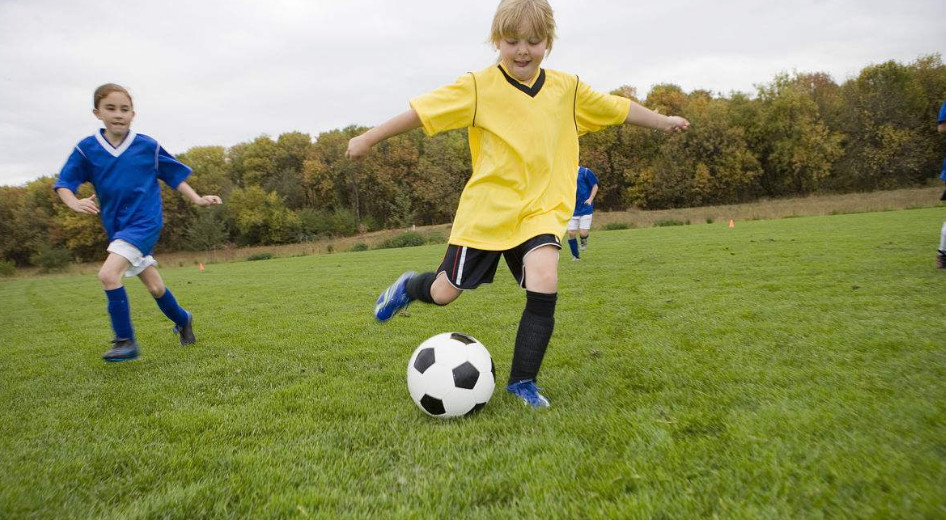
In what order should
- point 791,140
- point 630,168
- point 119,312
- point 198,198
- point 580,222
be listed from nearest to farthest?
point 119,312, point 198,198, point 580,222, point 791,140, point 630,168

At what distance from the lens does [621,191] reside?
53.3 meters

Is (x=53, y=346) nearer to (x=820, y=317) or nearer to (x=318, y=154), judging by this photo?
(x=820, y=317)

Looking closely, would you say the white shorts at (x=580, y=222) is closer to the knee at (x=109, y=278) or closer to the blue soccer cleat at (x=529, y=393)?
the blue soccer cleat at (x=529, y=393)

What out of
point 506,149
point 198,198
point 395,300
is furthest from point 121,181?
point 506,149

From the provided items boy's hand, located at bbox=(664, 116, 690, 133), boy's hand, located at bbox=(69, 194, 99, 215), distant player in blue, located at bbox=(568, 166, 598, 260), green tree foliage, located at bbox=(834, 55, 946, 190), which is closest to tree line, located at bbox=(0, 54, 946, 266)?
green tree foliage, located at bbox=(834, 55, 946, 190)

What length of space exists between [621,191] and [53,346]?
171ft

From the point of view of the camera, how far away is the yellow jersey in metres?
3.25

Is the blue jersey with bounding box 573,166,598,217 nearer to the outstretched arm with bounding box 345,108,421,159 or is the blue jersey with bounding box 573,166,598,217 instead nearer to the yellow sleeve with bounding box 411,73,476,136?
the yellow sleeve with bounding box 411,73,476,136

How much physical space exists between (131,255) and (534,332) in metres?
3.86

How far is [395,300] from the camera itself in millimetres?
4129

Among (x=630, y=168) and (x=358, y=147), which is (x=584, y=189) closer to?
(x=358, y=147)

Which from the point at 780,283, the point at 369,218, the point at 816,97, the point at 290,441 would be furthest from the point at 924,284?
the point at 369,218

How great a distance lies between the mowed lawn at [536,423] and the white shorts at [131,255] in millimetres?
909

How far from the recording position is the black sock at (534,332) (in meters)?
3.18
